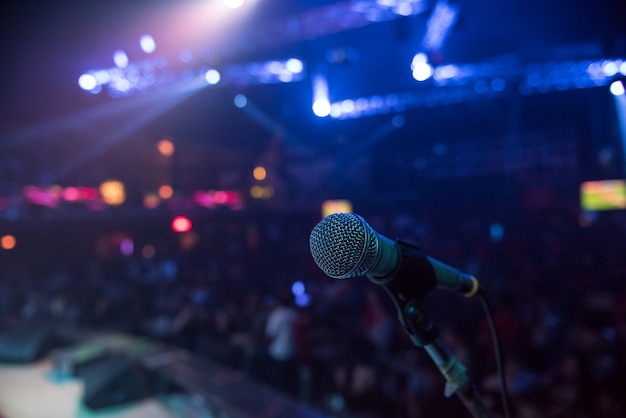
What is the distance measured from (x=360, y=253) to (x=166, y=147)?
507 inches

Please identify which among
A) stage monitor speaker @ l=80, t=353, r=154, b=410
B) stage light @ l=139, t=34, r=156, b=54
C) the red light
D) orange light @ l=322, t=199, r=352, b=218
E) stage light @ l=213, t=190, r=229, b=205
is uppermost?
stage light @ l=139, t=34, r=156, b=54

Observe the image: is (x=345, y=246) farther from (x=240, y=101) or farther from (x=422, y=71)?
(x=240, y=101)

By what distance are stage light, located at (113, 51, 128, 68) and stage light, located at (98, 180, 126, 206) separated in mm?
5469

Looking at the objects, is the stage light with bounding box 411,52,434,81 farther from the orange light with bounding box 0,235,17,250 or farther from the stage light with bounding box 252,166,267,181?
the orange light with bounding box 0,235,17,250

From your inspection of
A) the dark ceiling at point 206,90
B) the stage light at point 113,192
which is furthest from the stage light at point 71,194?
the stage light at point 113,192

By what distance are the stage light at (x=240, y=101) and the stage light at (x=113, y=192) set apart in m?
4.27

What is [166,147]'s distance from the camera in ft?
41.1

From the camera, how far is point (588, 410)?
119 inches

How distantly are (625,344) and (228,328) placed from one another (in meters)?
4.56

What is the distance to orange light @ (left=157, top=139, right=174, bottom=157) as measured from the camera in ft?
40.2

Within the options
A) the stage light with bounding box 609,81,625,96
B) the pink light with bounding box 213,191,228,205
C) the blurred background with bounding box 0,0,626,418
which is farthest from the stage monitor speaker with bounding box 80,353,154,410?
the pink light with bounding box 213,191,228,205

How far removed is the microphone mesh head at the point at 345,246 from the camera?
2.46 ft

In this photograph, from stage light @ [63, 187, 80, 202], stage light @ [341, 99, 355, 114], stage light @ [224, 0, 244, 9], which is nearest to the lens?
stage light @ [224, 0, 244, 9]

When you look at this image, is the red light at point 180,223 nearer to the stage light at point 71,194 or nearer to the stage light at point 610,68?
the stage light at point 71,194
